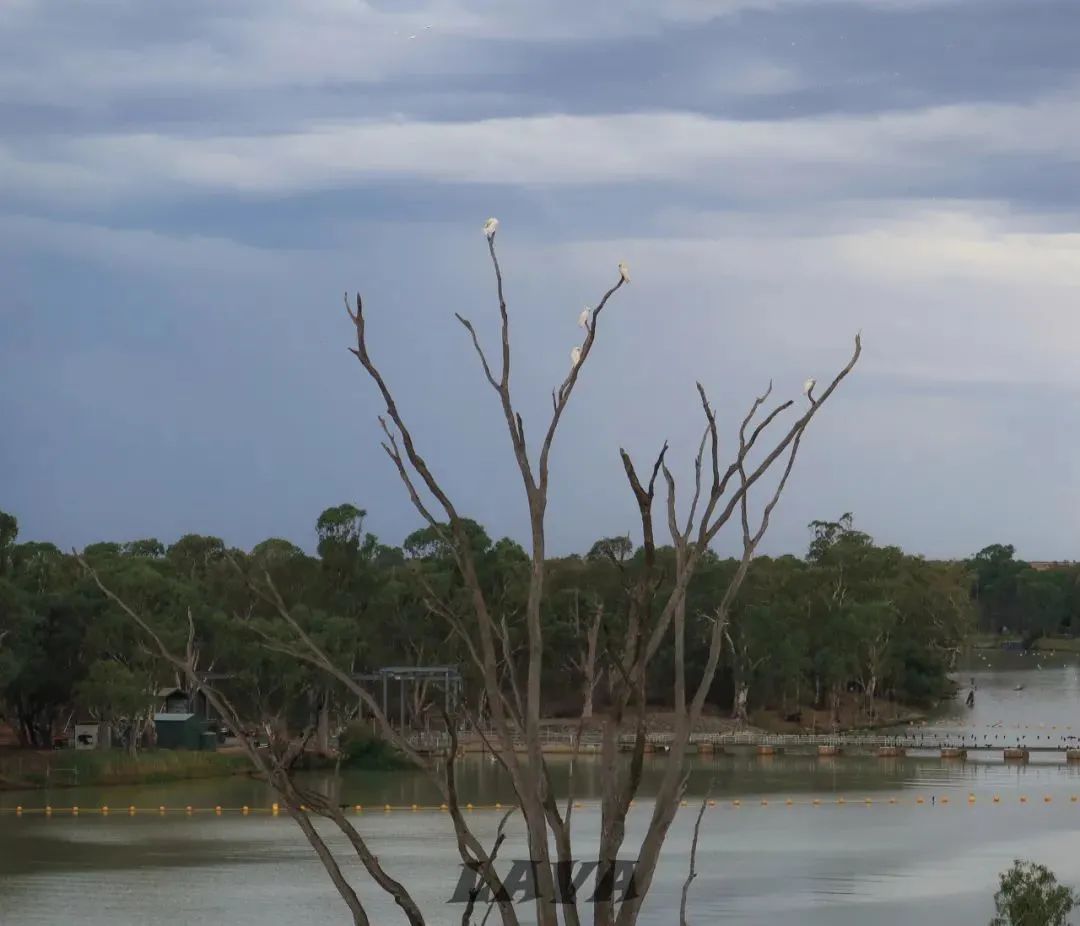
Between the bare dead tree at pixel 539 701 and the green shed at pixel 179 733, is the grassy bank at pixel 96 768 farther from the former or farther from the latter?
the bare dead tree at pixel 539 701

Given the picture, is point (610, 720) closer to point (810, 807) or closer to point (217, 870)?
point (217, 870)

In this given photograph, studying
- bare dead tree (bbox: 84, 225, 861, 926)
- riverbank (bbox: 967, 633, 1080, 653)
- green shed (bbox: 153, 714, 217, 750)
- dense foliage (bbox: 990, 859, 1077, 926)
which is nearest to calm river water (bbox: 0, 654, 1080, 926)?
→ green shed (bbox: 153, 714, 217, 750)

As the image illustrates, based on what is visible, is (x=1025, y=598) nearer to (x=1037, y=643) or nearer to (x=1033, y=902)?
(x=1037, y=643)

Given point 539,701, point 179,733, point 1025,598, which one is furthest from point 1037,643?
point 539,701

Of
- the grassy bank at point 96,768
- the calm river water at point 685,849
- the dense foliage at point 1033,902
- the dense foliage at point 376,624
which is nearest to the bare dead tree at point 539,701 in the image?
the dense foliage at point 1033,902

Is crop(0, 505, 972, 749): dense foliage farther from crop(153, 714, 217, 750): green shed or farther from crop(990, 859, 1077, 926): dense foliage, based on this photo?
crop(990, 859, 1077, 926): dense foliage

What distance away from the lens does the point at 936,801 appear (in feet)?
170

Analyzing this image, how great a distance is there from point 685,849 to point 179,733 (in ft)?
76.0

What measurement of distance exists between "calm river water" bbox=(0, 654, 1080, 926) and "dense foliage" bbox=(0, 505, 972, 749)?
139 inches

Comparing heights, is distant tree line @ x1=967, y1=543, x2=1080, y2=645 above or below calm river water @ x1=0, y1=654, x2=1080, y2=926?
above

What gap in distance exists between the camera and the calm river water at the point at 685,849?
33.6m

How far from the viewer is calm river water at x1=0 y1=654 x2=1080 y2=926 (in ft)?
Result: 110

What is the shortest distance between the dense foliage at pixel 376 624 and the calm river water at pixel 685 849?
3.54 metres

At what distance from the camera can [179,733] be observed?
193 ft
